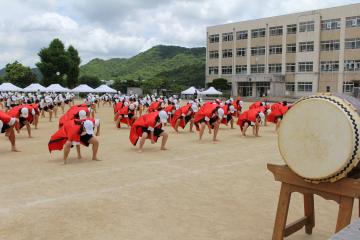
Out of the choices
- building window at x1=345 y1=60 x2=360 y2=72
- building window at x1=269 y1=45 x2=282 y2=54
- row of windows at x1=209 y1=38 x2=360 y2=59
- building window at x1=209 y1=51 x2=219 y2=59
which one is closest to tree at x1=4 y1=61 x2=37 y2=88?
building window at x1=209 y1=51 x2=219 y2=59

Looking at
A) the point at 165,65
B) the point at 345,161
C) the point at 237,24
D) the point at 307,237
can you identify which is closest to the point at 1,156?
the point at 307,237

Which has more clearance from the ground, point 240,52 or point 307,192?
point 240,52

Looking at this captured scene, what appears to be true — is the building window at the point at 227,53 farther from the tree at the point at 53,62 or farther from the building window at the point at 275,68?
the tree at the point at 53,62

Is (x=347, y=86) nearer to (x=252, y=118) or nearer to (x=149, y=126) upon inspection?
(x=252, y=118)

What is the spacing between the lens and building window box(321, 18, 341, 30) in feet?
137

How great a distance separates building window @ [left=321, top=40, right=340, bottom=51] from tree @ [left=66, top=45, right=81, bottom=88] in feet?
99.7

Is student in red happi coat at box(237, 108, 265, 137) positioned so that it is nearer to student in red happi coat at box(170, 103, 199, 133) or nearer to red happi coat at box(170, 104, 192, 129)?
student in red happi coat at box(170, 103, 199, 133)

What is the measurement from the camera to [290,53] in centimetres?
4684

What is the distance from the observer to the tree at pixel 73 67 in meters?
51.4

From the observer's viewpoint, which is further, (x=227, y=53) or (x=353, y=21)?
(x=227, y=53)

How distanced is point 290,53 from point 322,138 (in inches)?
1810

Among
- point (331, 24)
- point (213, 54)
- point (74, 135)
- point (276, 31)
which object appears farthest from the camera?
point (213, 54)

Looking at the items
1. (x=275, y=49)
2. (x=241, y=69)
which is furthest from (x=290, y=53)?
(x=241, y=69)

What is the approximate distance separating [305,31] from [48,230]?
44.8 m
